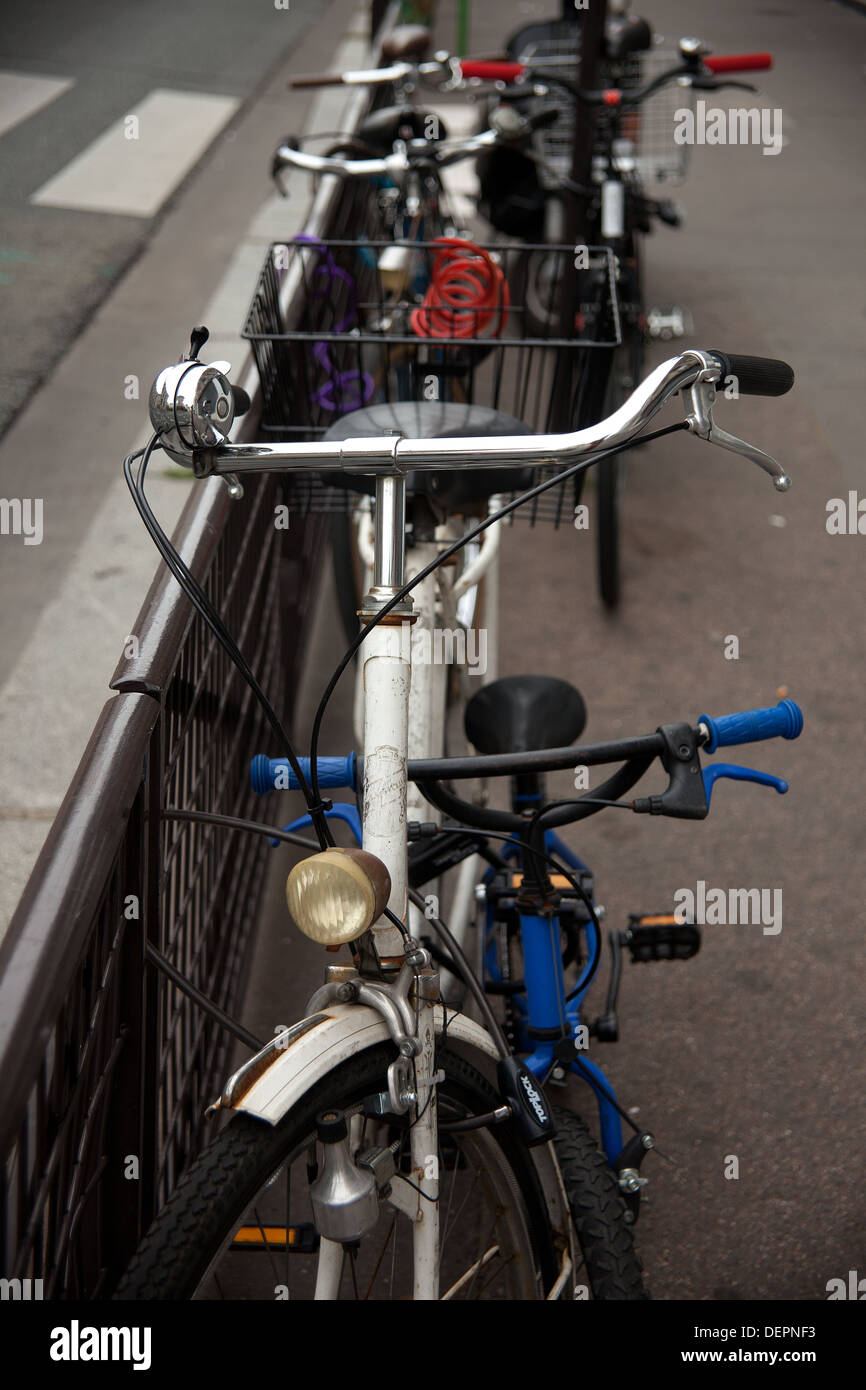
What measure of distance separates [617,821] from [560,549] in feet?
5.95

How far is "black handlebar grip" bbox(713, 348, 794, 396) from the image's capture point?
171cm

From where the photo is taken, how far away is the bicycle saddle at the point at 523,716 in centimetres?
233

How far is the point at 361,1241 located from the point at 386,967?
2.43 ft

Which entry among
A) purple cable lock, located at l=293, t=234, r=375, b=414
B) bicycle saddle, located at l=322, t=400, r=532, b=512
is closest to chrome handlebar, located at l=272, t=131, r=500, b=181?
purple cable lock, located at l=293, t=234, r=375, b=414

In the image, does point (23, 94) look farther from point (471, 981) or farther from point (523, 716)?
point (471, 981)

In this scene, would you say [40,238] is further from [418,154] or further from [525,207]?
[418,154]

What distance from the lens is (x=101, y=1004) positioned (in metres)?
1.74

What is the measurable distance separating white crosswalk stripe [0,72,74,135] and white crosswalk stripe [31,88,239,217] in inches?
26.6

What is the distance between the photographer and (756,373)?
1.77m

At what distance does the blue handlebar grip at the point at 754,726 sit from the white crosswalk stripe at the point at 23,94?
922 centimetres

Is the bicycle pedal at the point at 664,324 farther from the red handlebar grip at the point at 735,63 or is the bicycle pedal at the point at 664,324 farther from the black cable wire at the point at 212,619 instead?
the black cable wire at the point at 212,619

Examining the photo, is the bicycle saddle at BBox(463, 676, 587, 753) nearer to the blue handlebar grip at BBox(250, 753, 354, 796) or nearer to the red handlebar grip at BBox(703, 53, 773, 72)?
the blue handlebar grip at BBox(250, 753, 354, 796)

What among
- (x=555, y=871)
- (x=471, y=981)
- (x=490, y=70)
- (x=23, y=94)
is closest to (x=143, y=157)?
(x=23, y=94)

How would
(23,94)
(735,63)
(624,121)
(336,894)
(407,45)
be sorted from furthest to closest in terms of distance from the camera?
(23,94) < (624,121) < (407,45) < (735,63) < (336,894)
